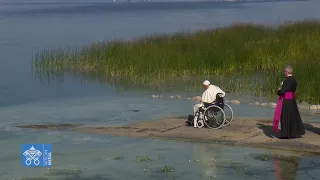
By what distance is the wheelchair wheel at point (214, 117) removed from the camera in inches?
606

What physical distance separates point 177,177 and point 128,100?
11.1 metres

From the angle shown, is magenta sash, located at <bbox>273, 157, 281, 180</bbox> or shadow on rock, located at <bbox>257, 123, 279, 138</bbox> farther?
shadow on rock, located at <bbox>257, 123, 279, 138</bbox>

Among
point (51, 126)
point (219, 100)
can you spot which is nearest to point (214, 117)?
point (219, 100)

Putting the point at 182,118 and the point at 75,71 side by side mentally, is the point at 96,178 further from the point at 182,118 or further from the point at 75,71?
the point at 75,71

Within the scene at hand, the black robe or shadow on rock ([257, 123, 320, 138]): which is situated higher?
the black robe

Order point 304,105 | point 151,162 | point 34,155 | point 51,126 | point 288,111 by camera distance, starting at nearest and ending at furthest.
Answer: point 34,155, point 151,162, point 288,111, point 51,126, point 304,105

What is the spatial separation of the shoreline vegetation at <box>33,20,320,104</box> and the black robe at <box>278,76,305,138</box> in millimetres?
8769

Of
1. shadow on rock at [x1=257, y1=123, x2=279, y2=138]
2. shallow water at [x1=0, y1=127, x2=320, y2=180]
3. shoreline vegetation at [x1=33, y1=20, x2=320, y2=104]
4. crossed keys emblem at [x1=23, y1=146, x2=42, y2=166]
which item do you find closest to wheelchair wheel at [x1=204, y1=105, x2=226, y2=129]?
shadow on rock at [x1=257, y1=123, x2=279, y2=138]

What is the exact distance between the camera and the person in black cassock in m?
14.0

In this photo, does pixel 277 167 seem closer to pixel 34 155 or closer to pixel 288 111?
pixel 288 111

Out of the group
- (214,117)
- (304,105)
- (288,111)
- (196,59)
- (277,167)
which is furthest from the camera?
(196,59)

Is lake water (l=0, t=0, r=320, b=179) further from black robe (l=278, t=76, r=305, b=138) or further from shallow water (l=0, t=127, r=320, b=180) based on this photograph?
black robe (l=278, t=76, r=305, b=138)

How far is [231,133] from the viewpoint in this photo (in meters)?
15.1

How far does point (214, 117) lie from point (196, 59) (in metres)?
12.2
